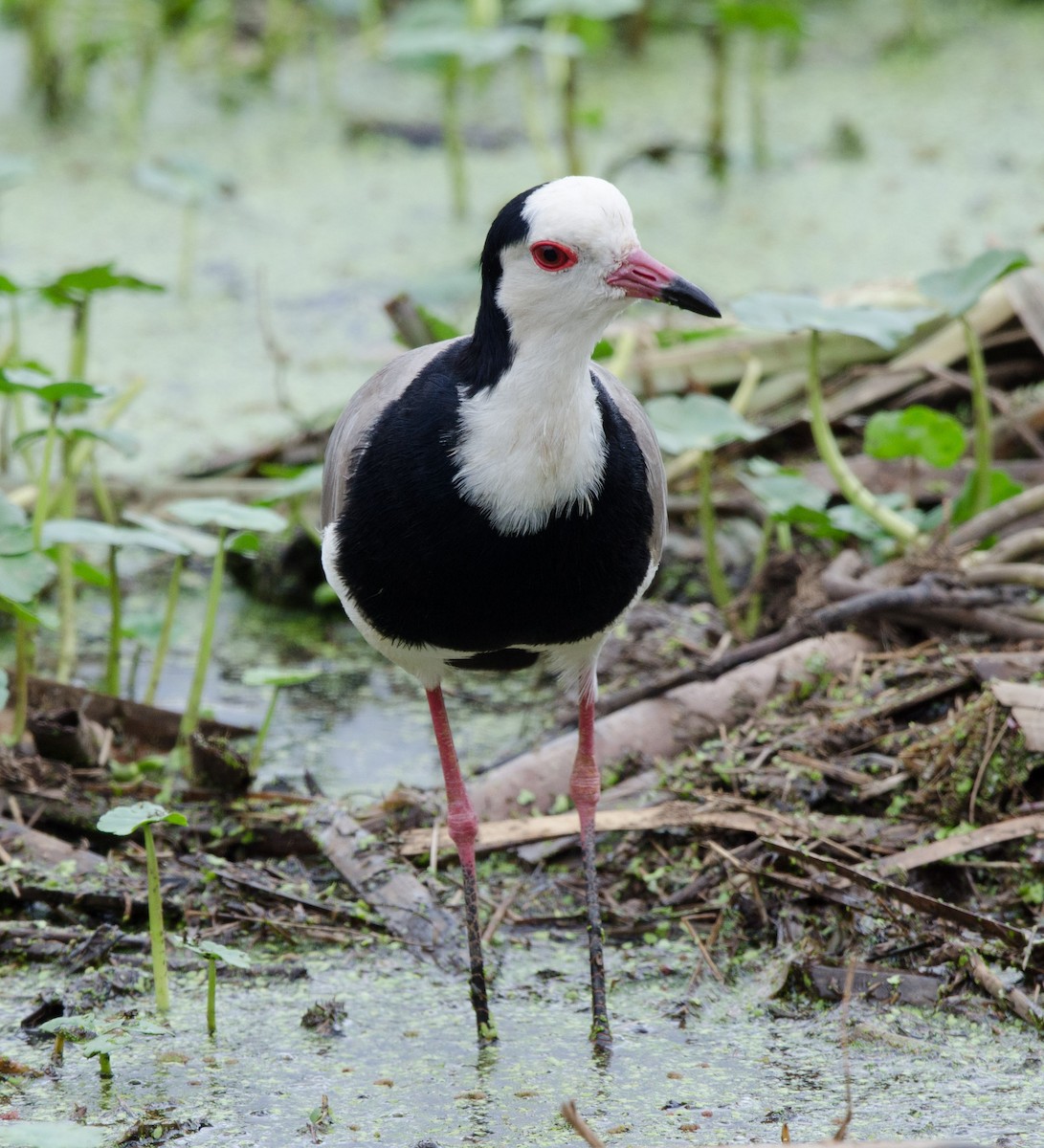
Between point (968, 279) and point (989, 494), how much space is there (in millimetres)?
668

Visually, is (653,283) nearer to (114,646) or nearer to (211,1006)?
(211,1006)

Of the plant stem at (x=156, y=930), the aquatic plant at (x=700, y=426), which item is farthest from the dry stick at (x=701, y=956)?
the aquatic plant at (x=700, y=426)

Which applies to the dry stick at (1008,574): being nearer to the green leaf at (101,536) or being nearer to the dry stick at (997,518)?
the dry stick at (997,518)

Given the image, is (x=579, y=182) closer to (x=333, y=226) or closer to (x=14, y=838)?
(x=14, y=838)

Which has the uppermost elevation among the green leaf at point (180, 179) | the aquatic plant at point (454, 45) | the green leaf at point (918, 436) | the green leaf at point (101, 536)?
the aquatic plant at point (454, 45)

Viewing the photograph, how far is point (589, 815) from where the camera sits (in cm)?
316

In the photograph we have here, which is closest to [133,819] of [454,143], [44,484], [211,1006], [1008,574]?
[211,1006]

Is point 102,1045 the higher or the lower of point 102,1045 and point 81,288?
the lower

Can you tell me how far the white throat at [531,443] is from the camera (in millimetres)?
2500

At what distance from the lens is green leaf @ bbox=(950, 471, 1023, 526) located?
14.3 feet

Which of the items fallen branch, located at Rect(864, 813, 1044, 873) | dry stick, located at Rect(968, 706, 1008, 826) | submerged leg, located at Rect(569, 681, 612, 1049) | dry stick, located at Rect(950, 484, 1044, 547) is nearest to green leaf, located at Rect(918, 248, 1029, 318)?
dry stick, located at Rect(950, 484, 1044, 547)

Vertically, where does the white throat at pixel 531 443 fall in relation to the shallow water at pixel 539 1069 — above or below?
above

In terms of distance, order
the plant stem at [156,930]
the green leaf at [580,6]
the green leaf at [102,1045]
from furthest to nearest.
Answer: the green leaf at [580,6]
the plant stem at [156,930]
the green leaf at [102,1045]

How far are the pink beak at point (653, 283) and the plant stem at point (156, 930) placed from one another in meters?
1.24
